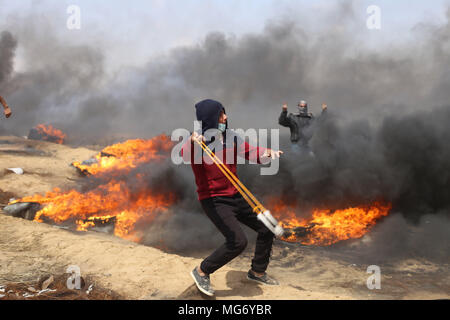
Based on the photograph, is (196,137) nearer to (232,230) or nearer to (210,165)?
(210,165)

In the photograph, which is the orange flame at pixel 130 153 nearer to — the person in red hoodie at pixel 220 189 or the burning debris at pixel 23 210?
the burning debris at pixel 23 210

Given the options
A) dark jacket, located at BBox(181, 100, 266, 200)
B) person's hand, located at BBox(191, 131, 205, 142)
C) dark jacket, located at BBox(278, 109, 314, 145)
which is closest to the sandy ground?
dark jacket, located at BBox(181, 100, 266, 200)

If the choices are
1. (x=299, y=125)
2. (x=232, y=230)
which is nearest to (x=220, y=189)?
(x=232, y=230)

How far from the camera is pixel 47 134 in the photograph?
29.7 meters

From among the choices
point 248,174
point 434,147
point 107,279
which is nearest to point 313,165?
point 248,174

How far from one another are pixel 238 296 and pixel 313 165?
626 cm

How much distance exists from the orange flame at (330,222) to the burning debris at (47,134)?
27251 mm

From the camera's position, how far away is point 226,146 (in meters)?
3.89

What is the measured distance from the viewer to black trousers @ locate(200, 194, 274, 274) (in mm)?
3551

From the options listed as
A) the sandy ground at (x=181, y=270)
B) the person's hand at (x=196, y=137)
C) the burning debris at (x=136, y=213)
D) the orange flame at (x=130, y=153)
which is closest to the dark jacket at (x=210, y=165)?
the person's hand at (x=196, y=137)

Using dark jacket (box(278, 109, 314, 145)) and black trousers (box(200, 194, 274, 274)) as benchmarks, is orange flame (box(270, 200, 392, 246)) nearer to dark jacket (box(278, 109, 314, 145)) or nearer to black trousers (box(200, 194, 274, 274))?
dark jacket (box(278, 109, 314, 145))

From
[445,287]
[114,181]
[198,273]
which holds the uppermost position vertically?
[114,181]

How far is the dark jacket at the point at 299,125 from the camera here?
31.0 ft

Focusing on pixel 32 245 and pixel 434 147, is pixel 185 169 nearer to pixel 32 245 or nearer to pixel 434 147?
pixel 32 245
